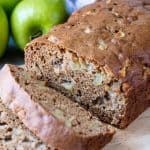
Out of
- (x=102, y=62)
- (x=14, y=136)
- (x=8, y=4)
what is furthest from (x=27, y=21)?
(x=14, y=136)

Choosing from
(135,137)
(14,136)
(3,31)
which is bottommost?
(135,137)

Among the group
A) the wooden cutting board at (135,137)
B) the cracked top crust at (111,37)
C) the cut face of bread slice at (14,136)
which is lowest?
the wooden cutting board at (135,137)

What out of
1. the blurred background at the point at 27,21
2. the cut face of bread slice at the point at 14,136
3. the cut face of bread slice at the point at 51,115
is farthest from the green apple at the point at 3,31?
the cut face of bread slice at the point at 14,136

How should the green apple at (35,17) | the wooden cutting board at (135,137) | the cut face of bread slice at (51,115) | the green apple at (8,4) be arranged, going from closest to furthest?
the cut face of bread slice at (51,115) → the wooden cutting board at (135,137) → the green apple at (35,17) → the green apple at (8,4)

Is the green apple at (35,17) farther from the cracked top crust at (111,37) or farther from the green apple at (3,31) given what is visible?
the cracked top crust at (111,37)

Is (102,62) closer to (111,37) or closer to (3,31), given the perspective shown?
(111,37)

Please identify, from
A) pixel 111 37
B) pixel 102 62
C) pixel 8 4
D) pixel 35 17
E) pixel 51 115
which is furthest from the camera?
pixel 8 4
